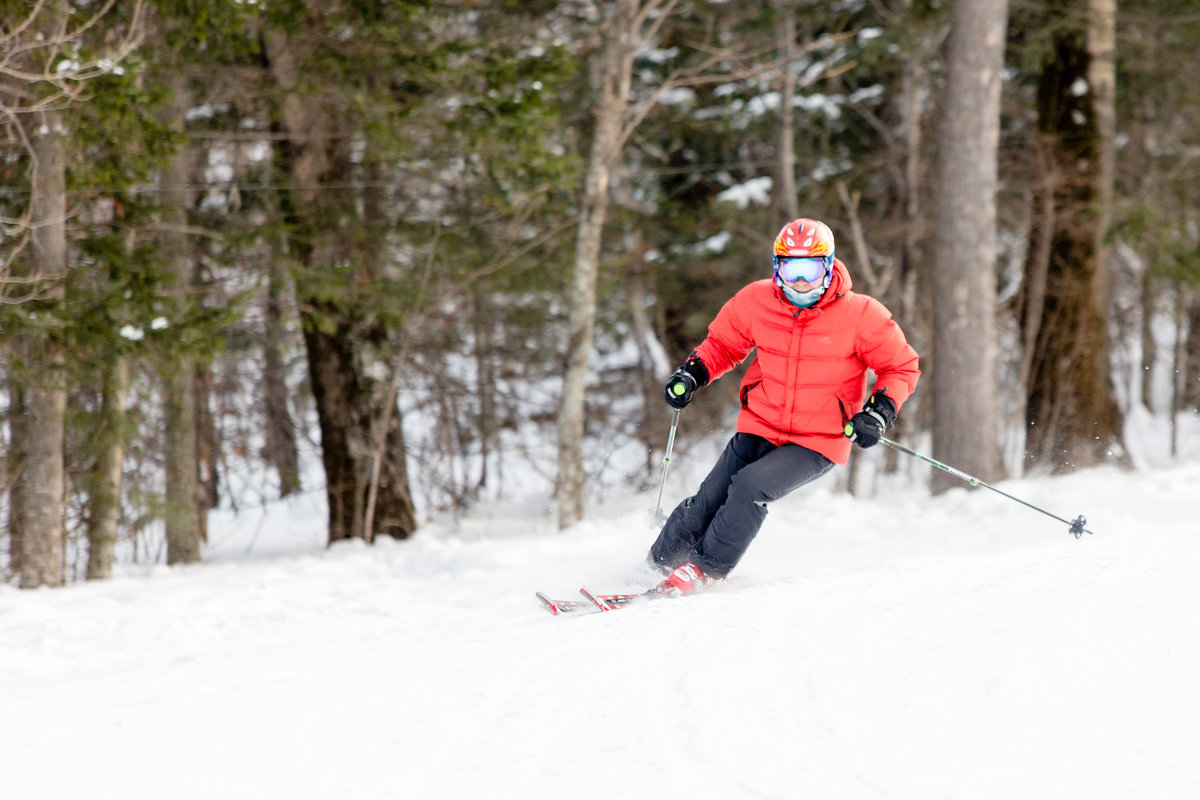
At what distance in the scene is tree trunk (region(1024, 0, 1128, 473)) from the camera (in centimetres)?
1019

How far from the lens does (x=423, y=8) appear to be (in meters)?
9.04

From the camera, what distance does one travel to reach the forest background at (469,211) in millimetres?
7172

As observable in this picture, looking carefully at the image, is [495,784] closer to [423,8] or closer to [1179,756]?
[1179,756]

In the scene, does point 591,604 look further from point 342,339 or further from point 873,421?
point 342,339

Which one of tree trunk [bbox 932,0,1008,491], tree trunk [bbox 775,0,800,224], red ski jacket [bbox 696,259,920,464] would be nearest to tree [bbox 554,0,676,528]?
tree trunk [bbox 932,0,1008,491]

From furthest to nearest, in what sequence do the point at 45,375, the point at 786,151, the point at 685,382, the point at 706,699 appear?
the point at 786,151 < the point at 45,375 < the point at 685,382 < the point at 706,699

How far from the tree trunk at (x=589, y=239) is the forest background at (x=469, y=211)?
32mm

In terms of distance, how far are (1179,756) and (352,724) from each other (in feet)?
7.18

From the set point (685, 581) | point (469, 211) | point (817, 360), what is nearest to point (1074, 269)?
point (469, 211)

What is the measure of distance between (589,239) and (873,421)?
16.2 ft

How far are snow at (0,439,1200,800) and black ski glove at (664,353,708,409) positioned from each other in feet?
3.22

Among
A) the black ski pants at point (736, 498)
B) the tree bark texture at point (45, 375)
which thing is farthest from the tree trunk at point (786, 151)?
the tree bark texture at point (45, 375)

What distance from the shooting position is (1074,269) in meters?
10.5

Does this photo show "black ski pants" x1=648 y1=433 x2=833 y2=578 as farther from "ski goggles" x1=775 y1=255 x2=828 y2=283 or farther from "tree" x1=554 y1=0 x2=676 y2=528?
"tree" x1=554 y1=0 x2=676 y2=528
